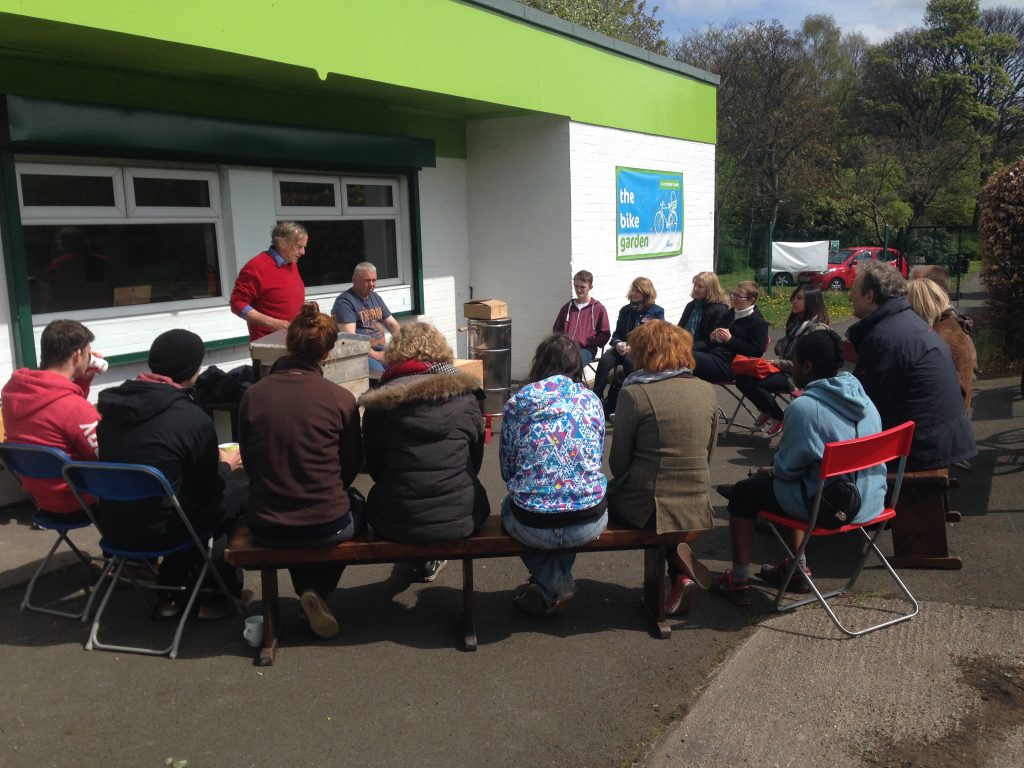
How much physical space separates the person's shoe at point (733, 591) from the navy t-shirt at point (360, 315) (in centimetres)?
379

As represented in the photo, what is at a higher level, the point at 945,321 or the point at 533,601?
the point at 945,321

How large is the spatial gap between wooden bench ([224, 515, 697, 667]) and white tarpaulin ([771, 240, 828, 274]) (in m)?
21.6

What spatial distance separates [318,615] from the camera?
3820mm

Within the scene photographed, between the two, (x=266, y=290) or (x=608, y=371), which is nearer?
(x=266, y=290)

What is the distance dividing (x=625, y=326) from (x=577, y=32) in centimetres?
394

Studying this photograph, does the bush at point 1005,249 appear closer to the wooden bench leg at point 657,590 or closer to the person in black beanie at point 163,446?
the wooden bench leg at point 657,590

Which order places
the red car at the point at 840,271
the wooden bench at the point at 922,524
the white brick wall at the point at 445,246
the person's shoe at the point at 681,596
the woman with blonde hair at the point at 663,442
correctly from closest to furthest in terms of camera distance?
the woman with blonde hair at the point at 663,442, the person's shoe at the point at 681,596, the wooden bench at the point at 922,524, the white brick wall at the point at 445,246, the red car at the point at 840,271

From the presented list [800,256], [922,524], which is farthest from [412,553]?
[800,256]

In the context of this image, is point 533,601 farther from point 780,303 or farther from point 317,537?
point 780,303

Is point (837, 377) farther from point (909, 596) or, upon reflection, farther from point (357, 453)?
point (357, 453)

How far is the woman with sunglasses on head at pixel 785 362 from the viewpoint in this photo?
675cm

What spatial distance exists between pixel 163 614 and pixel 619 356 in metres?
5.33

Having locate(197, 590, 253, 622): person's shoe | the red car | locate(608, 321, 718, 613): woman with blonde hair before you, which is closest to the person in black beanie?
locate(197, 590, 253, 622): person's shoe

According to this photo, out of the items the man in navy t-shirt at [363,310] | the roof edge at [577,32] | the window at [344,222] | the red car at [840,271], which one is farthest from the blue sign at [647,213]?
the red car at [840,271]
